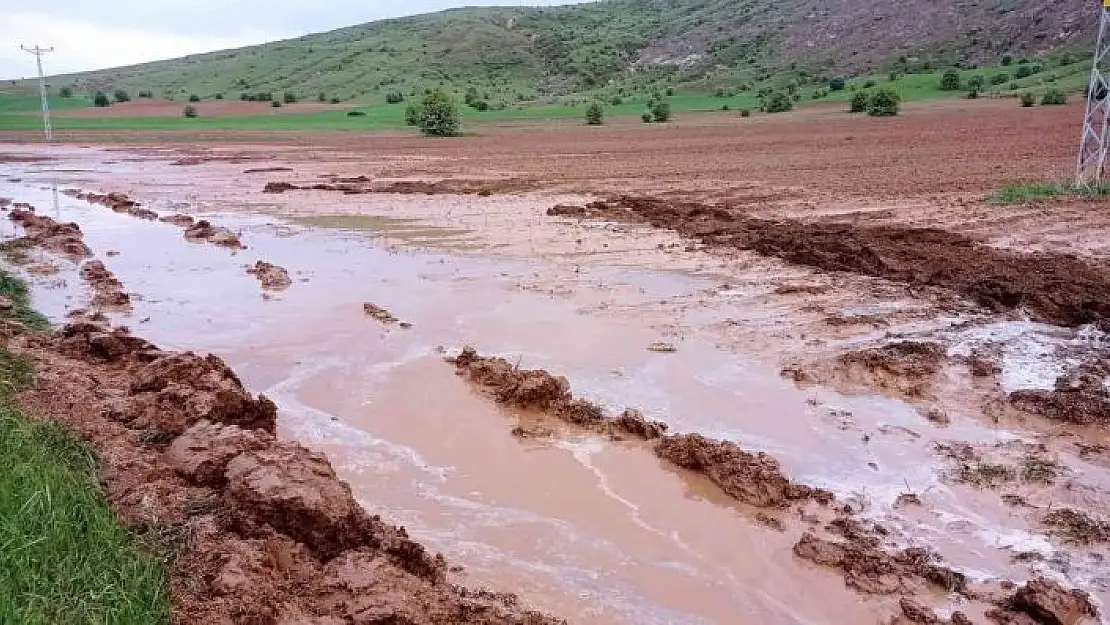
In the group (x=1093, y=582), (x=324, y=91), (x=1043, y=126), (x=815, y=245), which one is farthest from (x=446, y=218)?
(x=324, y=91)

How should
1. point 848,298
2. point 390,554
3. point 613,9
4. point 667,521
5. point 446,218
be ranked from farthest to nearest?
point 613,9
point 446,218
point 848,298
point 667,521
point 390,554

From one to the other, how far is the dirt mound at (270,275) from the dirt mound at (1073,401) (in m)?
8.70

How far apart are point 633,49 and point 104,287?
104891 millimetres

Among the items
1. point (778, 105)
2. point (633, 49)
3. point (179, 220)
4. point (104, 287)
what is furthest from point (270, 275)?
point (633, 49)

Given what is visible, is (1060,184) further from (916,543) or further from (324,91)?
(324,91)

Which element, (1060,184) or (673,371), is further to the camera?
(1060,184)

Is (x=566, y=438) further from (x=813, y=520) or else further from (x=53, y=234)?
(x=53, y=234)

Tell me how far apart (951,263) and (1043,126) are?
2662 centimetres

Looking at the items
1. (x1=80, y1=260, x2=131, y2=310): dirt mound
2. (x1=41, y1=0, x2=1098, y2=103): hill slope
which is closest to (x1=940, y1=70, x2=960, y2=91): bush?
(x1=41, y1=0, x2=1098, y2=103): hill slope

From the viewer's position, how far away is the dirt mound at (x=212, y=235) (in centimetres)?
1421

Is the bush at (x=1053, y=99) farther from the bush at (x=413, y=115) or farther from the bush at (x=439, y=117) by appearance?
the bush at (x=413, y=115)

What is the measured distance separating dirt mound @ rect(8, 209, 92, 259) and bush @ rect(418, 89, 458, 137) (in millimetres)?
28616

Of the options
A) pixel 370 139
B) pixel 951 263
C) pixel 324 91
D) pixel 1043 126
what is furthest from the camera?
pixel 324 91

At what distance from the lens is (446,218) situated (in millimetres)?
17078
